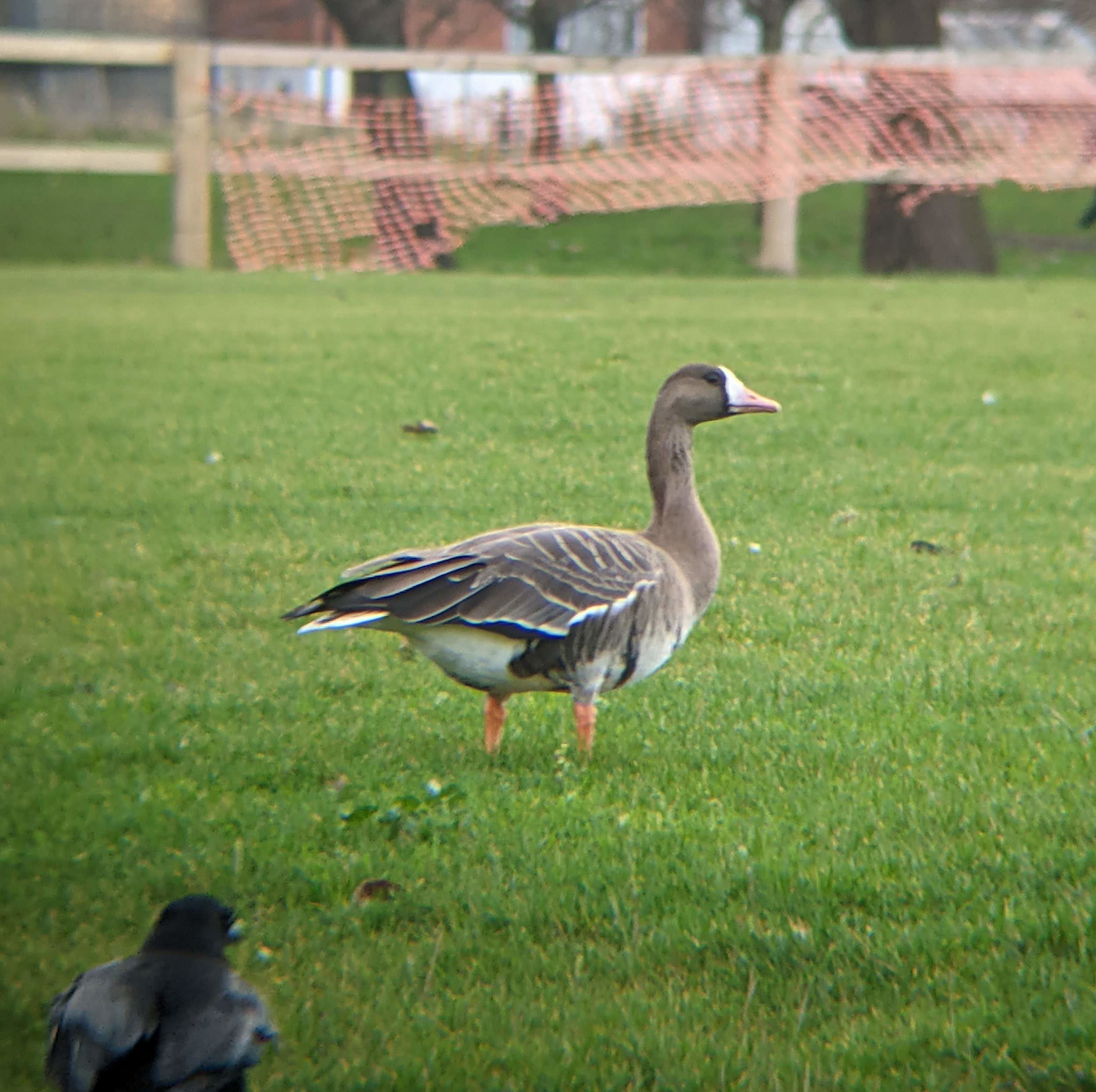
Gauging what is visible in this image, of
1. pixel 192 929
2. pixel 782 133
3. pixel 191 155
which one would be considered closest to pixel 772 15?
pixel 782 133

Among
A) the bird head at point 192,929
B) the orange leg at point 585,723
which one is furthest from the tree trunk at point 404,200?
the bird head at point 192,929

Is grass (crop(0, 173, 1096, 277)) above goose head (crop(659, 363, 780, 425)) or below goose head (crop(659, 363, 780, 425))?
above

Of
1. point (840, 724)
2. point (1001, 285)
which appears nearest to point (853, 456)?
point (840, 724)

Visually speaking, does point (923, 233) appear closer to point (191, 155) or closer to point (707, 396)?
point (191, 155)

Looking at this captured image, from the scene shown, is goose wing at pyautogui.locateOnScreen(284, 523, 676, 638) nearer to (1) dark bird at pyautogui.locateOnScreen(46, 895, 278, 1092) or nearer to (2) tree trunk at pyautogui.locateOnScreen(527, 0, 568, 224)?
(1) dark bird at pyautogui.locateOnScreen(46, 895, 278, 1092)

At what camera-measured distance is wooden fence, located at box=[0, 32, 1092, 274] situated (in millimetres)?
18719

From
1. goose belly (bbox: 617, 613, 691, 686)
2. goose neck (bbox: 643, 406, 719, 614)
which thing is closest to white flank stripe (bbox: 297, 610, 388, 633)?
goose belly (bbox: 617, 613, 691, 686)

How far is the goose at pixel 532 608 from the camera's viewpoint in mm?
4156

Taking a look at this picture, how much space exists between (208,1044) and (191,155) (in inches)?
692

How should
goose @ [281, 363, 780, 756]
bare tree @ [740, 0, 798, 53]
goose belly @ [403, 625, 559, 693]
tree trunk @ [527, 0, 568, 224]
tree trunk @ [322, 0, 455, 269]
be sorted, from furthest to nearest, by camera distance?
bare tree @ [740, 0, 798, 53], tree trunk @ [322, 0, 455, 269], tree trunk @ [527, 0, 568, 224], goose belly @ [403, 625, 559, 693], goose @ [281, 363, 780, 756]

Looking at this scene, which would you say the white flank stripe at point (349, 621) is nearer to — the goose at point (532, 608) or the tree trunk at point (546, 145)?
the goose at point (532, 608)

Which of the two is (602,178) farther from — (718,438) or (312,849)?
(312,849)

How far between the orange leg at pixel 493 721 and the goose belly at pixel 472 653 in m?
0.21

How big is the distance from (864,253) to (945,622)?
1668 cm
